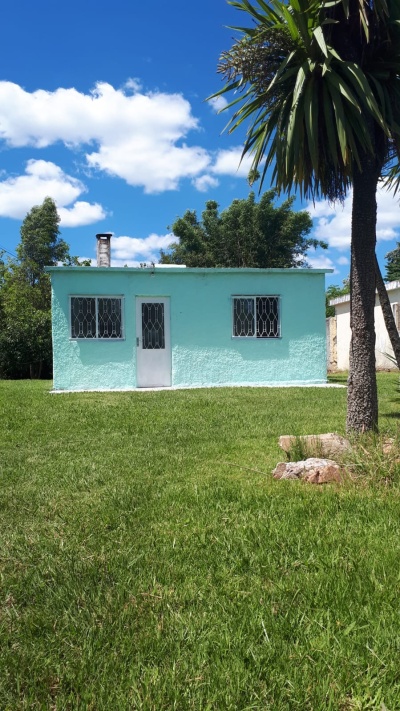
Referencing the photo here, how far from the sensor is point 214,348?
1209cm

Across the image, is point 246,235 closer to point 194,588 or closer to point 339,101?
point 339,101

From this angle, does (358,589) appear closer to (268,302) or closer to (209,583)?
(209,583)

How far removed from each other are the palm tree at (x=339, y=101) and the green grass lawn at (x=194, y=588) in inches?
67.5

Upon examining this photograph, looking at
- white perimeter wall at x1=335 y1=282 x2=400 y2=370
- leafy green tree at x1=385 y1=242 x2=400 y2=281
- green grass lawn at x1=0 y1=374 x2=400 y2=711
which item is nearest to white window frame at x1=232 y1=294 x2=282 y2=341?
white perimeter wall at x1=335 y1=282 x2=400 y2=370

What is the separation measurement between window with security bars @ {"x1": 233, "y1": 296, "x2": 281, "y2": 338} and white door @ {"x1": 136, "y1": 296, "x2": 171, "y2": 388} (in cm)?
171

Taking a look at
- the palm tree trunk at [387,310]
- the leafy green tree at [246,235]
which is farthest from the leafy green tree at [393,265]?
the palm tree trunk at [387,310]

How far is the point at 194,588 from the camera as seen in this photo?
229 centimetres

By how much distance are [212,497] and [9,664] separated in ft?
6.22

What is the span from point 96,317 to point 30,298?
10.6m

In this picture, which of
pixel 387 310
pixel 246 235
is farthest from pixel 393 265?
pixel 387 310

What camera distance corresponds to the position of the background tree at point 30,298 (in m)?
16.3

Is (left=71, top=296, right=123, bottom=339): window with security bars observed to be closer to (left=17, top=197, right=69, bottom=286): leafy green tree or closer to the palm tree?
the palm tree

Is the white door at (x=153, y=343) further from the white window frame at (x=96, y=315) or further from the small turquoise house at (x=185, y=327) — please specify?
the white window frame at (x=96, y=315)

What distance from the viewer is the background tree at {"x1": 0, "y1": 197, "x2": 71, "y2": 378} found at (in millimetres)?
16344
